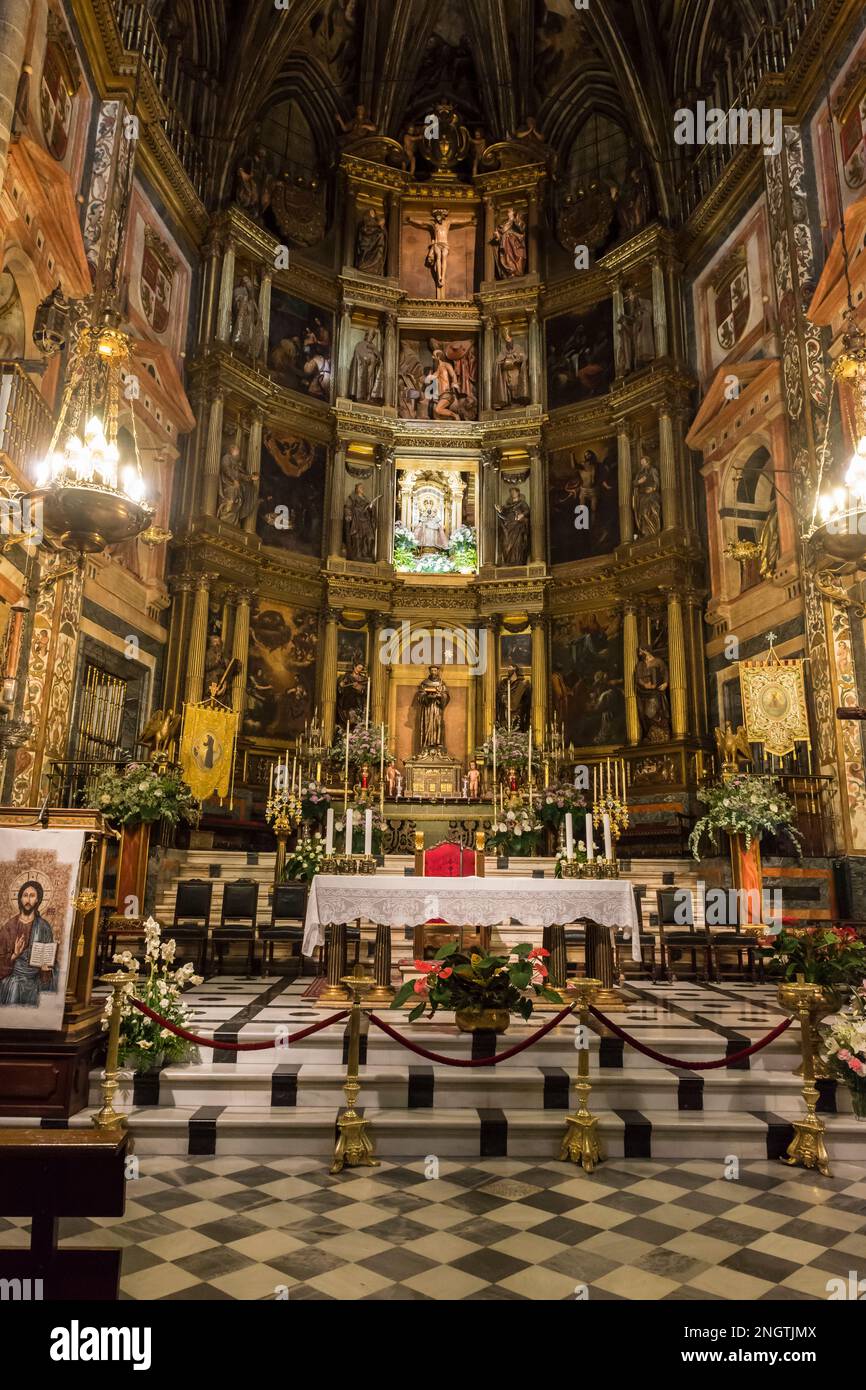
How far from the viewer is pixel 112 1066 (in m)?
5.30

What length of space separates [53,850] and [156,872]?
22.6ft

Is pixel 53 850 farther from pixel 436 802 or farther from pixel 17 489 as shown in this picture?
pixel 436 802

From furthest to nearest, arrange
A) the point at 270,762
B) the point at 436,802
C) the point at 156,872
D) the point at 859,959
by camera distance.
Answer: the point at 270,762, the point at 436,802, the point at 156,872, the point at 859,959

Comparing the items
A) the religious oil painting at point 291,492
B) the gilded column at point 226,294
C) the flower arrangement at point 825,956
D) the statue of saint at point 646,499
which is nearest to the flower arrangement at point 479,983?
the flower arrangement at point 825,956

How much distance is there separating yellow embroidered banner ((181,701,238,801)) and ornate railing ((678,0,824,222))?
13.8 meters

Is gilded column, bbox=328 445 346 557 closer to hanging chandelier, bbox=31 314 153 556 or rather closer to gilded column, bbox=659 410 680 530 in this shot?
gilded column, bbox=659 410 680 530

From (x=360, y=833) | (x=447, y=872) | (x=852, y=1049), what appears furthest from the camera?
(x=360, y=833)

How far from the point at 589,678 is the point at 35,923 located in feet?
46.9

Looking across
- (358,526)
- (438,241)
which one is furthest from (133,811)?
(438,241)

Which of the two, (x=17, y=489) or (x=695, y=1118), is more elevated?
(x=17, y=489)

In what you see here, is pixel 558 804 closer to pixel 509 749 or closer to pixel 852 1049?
pixel 509 749

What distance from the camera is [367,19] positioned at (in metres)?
21.8

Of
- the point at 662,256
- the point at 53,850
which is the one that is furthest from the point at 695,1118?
the point at 662,256

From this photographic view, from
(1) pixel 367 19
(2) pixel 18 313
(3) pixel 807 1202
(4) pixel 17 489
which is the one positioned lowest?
(3) pixel 807 1202
